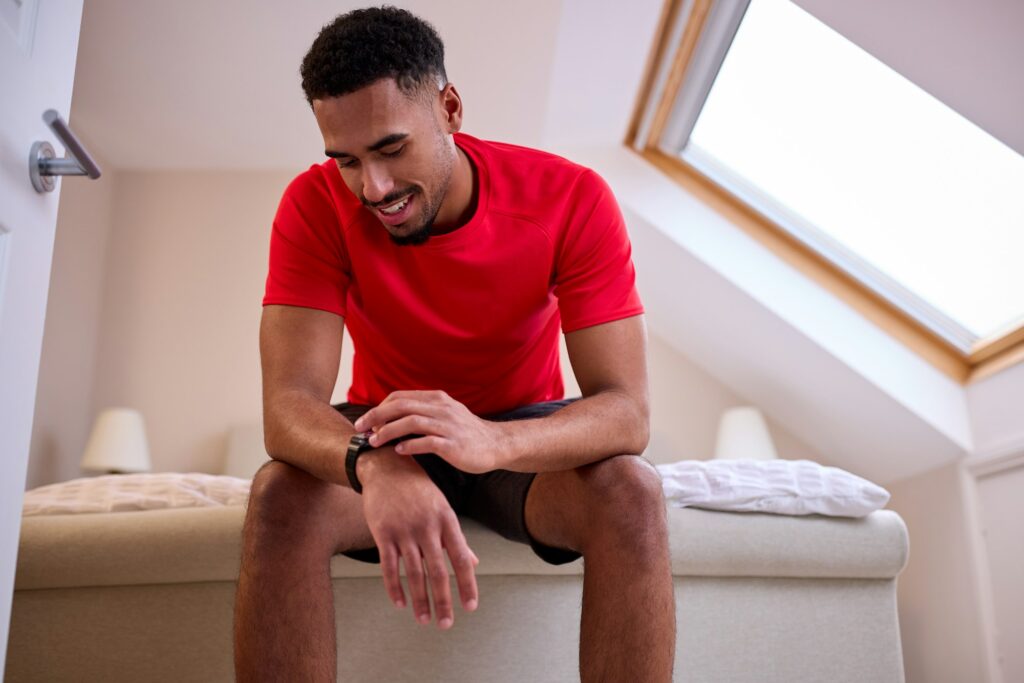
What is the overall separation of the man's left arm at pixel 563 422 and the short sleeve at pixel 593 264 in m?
0.03

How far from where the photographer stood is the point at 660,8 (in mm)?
2605

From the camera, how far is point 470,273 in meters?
1.46

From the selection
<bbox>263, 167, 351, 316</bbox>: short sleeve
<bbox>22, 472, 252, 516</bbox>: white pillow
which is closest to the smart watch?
<bbox>263, 167, 351, 316</bbox>: short sleeve

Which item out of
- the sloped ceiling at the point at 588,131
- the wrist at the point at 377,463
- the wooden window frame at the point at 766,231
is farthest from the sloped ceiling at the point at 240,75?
the wrist at the point at 377,463

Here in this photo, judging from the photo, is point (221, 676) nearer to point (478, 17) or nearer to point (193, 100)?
point (478, 17)

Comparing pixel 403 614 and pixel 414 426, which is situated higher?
pixel 414 426

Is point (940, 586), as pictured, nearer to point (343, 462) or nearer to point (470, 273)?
point (470, 273)

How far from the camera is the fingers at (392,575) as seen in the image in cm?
92

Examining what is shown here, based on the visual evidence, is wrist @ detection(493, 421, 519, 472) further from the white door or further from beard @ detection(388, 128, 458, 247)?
the white door

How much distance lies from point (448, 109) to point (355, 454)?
0.64m

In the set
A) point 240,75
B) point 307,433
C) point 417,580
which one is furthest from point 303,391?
point 240,75

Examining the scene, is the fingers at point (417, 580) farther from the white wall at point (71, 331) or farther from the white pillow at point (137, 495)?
the white wall at point (71, 331)

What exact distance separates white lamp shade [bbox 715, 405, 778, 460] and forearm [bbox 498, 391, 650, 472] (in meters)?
2.38

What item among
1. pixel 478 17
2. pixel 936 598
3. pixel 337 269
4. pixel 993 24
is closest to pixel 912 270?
pixel 936 598
